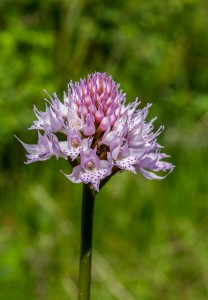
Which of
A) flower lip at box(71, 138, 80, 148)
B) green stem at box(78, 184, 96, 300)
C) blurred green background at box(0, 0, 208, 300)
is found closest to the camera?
green stem at box(78, 184, 96, 300)

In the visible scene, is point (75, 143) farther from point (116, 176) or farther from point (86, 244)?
point (116, 176)

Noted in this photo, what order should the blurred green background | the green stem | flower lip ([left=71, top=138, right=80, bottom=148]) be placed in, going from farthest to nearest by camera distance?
the blurred green background
flower lip ([left=71, top=138, right=80, bottom=148])
the green stem

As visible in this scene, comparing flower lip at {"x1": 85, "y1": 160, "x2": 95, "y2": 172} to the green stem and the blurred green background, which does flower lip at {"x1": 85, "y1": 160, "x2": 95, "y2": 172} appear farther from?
the blurred green background

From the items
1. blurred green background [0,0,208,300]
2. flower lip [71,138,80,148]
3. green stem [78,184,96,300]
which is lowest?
green stem [78,184,96,300]

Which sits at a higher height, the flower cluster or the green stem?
the flower cluster

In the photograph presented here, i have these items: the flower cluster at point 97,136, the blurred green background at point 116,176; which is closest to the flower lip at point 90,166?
the flower cluster at point 97,136

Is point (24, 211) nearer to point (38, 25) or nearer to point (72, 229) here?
point (72, 229)

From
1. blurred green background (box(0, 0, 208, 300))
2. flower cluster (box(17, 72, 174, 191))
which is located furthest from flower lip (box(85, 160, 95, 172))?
blurred green background (box(0, 0, 208, 300))
